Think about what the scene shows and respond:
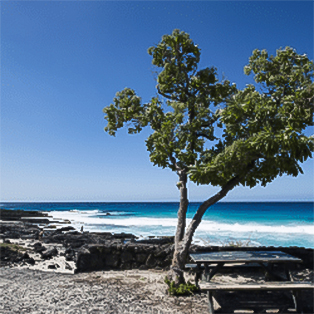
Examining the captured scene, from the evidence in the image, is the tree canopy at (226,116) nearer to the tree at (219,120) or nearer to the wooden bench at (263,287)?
the tree at (219,120)

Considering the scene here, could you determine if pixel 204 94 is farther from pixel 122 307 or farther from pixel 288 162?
pixel 122 307

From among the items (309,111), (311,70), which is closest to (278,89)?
(311,70)

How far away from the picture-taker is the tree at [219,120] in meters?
5.55

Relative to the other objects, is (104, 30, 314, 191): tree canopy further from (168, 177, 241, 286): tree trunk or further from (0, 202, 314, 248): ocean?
(0, 202, 314, 248): ocean

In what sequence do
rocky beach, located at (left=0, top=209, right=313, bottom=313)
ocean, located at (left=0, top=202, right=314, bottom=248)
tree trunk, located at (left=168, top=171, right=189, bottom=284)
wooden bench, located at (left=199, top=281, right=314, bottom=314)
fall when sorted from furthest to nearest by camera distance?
1. ocean, located at (left=0, top=202, right=314, bottom=248)
2. tree trunk, located at (left=168, top=171, right=189, bottom=284)
3. rocky beach, located at (left=0, top=209, right=313, bottom=313)
4. wooden bench, located at (left=199, top=281, right=314, bottom=314)

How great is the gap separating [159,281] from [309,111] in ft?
16.8

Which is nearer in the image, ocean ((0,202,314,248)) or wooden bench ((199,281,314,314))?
wooden bench ((199,281,314,314))

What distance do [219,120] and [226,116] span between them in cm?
101

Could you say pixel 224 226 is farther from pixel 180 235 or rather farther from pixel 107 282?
pixel 107 282

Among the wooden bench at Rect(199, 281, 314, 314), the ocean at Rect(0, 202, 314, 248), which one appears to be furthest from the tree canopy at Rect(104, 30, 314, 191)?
the ocean at Rect(0, 202, 314, 248)

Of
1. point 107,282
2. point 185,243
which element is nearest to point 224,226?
point 185,243

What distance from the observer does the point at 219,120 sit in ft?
22.9

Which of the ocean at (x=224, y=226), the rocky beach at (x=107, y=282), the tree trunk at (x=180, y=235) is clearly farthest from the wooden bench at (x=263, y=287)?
the ocean at (x=224, y=226)

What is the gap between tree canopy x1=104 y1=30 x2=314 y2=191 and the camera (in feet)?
18.1
